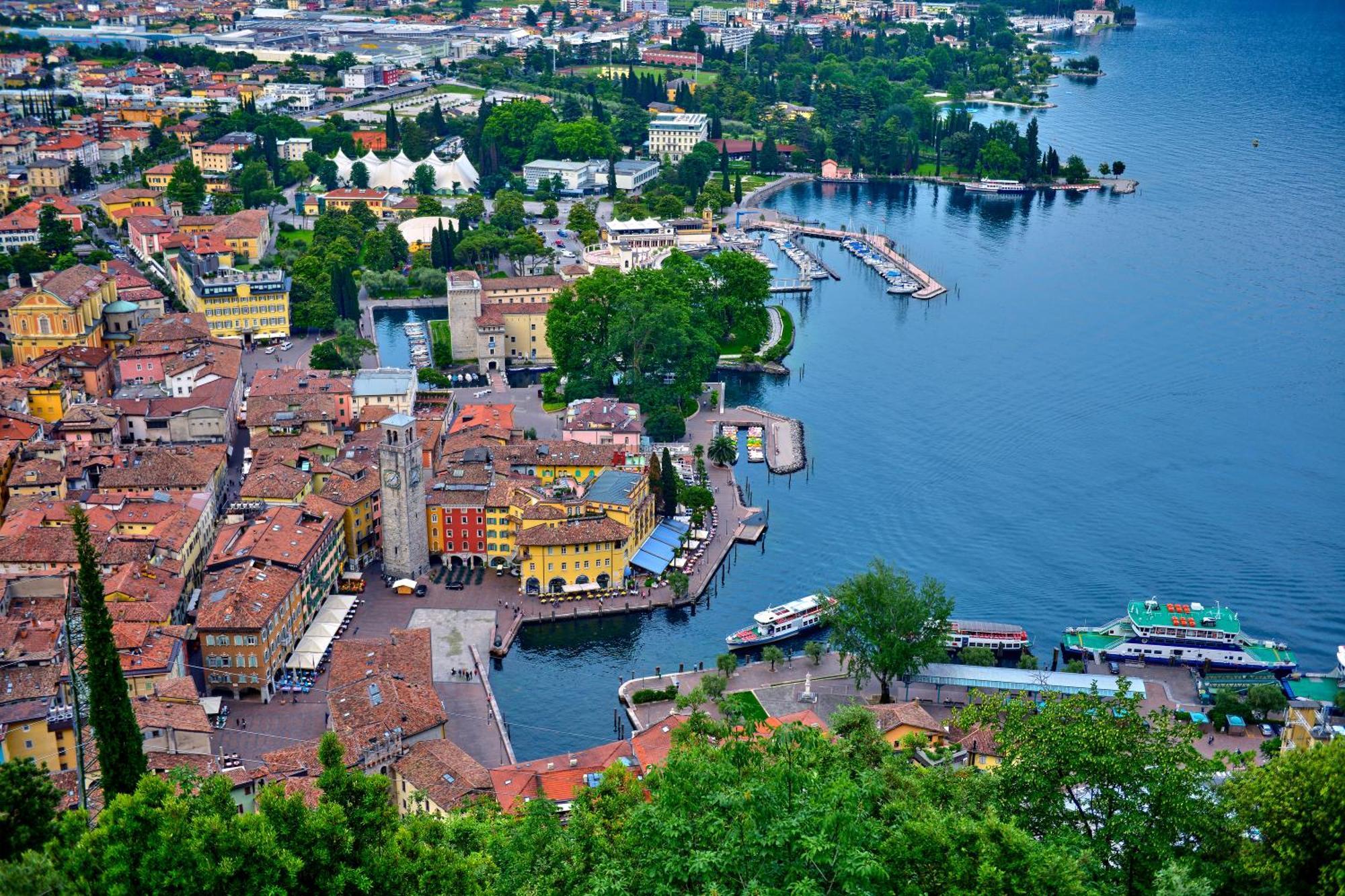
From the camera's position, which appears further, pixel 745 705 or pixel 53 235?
pixel 53 235

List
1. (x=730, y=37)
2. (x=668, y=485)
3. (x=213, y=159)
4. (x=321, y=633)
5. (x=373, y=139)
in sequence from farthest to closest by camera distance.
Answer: (x=730, y=37) < (x=373, y=139) < (x=213, y=159) < (x=668, y=485) < (x=321, y=633)

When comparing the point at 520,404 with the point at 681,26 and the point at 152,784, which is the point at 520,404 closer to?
the point at 152,784

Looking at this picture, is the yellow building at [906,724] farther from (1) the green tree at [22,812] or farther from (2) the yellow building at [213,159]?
(2) the yellow building at [213,159]

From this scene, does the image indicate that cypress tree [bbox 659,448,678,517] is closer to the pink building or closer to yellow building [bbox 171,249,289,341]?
the pink building

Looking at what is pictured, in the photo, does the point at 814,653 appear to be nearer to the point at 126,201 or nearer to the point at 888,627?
the point at 888,627

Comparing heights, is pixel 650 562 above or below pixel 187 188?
below

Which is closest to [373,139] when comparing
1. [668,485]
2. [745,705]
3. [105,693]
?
[668,485]

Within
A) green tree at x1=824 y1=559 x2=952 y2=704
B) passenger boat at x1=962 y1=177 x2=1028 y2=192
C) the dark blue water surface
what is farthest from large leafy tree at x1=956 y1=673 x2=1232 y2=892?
passenger boat at x1=962 y1=177 x2=1028 y2=192

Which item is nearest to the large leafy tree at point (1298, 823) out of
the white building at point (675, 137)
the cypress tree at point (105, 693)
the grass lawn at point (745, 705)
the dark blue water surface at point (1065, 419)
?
the grass lawn at point (745, 705)
